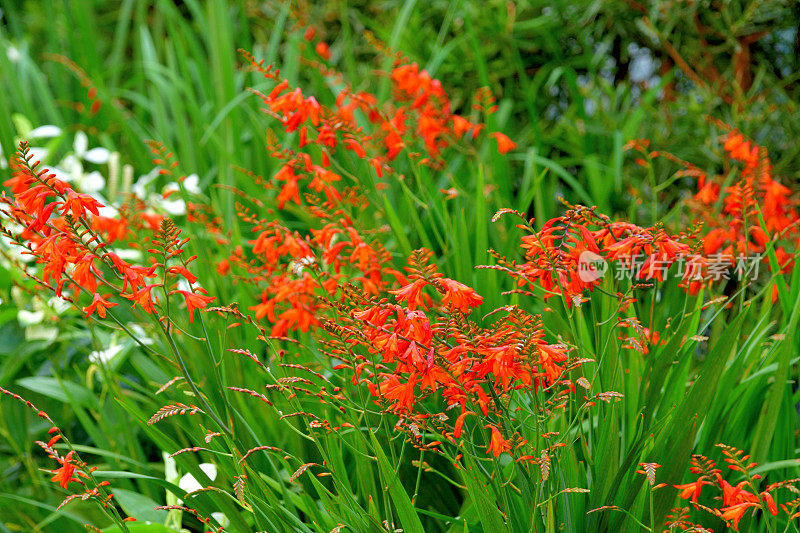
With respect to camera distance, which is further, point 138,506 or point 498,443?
point 138,506

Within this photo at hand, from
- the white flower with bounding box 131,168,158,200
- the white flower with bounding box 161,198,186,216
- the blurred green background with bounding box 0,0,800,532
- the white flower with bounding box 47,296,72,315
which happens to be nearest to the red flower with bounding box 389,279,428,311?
the blurred green background with bounding box 0,0,800,532

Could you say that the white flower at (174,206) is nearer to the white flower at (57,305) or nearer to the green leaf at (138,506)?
the white flower at (57,305)

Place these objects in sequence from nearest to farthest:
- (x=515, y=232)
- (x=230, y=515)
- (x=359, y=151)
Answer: (x=230, y=515) < (x=359, y=151) < (x=515, y=232)

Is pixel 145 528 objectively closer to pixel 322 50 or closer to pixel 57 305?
pixel 57 305

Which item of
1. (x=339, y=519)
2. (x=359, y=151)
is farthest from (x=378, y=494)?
(x=359, y=151)

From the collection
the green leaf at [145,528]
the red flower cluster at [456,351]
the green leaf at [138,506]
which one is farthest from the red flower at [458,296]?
the green leaf at [138,506]

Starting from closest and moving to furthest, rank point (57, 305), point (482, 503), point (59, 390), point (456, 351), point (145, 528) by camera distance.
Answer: point (456, 351), point (482, 503), point (145, 528), point (59, 390), point (57, 305)

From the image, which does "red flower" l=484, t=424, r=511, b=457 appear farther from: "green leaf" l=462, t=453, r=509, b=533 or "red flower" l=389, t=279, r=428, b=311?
"red flower" l=389, t=279, r=428, b=311

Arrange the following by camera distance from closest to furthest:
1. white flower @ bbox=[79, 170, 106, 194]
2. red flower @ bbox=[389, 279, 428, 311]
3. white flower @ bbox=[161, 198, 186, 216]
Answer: red flower @ bbox=[389, 279, 428, 311], white flower @ bbox=[161, 198, 186, 216], white flower @ bbox=[79, 170, 106, 194]

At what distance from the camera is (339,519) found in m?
1.38

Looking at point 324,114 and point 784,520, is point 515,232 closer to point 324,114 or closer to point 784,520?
point 324,114

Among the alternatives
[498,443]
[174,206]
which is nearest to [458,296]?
[498,443]

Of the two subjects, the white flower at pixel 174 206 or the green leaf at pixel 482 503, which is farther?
the white flower at pixel 174 206

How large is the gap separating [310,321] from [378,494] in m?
0.41
